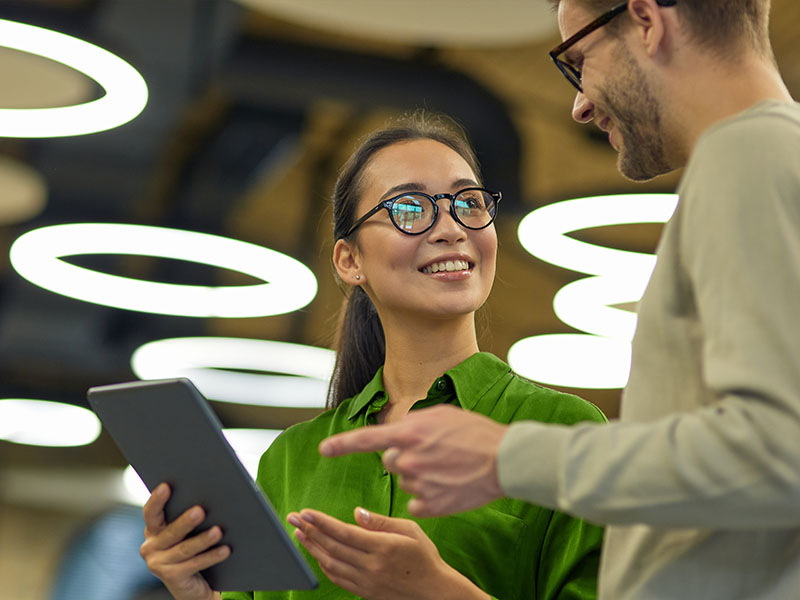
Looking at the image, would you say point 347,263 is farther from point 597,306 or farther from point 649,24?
point 597,306

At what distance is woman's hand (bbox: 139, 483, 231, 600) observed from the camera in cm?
223

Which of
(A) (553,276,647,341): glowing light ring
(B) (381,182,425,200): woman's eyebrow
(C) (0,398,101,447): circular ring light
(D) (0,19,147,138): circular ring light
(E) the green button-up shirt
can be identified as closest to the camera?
(E) the green button-up shirt

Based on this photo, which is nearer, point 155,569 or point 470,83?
point 155,569

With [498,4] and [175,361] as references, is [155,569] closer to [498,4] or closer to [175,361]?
[498,4]

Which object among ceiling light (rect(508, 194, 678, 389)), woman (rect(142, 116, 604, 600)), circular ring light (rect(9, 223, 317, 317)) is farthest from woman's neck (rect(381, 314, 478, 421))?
circular ring light (rect(9, 223, 317, 317))

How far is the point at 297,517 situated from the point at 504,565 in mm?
560

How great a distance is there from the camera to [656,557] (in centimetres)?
165

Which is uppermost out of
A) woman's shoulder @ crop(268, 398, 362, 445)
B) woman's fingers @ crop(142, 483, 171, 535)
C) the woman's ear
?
the woman's ear

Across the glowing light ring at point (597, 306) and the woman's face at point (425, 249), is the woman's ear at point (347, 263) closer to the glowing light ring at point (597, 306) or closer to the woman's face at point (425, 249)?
the woman's face at point (425, 249)

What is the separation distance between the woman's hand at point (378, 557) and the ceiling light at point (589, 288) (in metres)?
4.57

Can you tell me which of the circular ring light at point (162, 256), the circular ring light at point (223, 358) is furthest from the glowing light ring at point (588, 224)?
the circular ring light at point (223, 358)

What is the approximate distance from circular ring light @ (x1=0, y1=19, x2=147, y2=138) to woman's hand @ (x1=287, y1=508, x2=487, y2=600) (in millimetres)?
4530

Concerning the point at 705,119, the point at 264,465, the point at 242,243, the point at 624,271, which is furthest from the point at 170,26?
the point at 705,119

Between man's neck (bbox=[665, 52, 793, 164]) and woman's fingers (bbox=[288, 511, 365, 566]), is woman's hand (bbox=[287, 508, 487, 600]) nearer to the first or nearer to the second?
woman's fingers (bbox=[288, 511, 365, 566])
